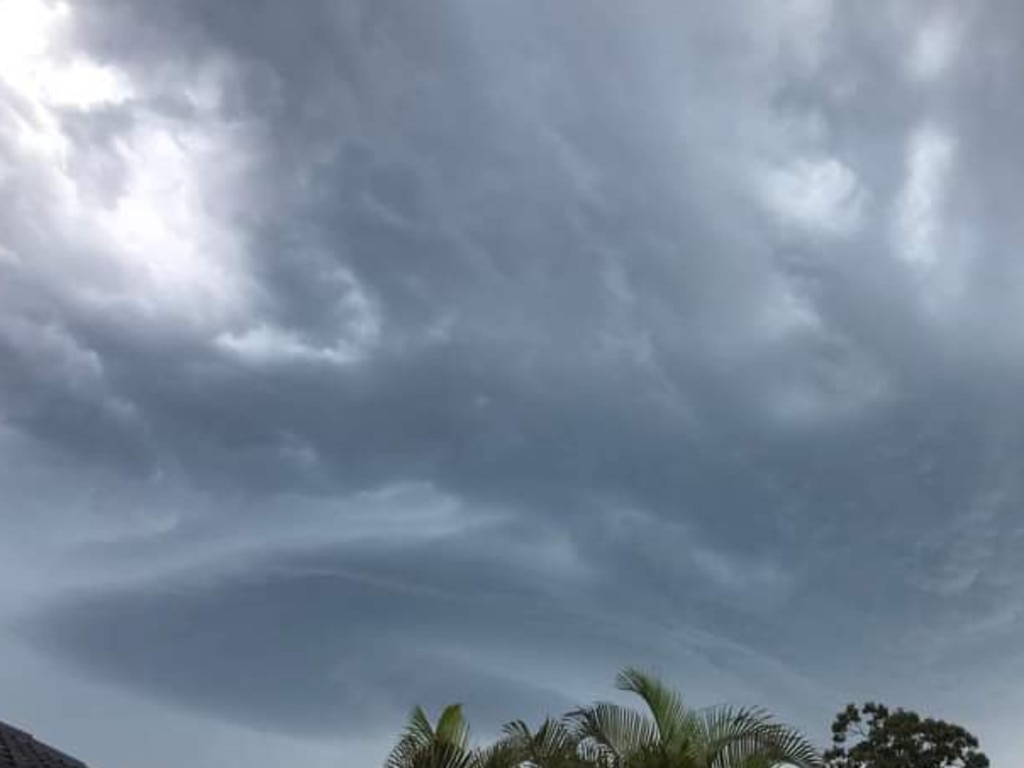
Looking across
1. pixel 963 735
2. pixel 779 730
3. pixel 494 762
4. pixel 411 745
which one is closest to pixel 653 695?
pixel 779 730

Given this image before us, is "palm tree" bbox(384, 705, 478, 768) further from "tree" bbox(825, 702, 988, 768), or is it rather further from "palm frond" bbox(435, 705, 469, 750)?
"tree" bbox(825, 702, 988, 768)

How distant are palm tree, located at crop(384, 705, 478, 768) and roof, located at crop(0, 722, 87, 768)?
15.4ft

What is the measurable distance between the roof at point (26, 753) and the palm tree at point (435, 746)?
15.4ft

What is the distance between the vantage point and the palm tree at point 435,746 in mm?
14452

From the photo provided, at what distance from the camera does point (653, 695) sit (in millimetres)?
16469

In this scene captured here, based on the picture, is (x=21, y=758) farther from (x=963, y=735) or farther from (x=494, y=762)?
(x=963, y=735)

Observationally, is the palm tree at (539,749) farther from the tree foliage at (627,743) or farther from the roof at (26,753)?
the roof at (26,753)

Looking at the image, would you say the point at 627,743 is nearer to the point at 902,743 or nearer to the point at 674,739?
the point at 674,739

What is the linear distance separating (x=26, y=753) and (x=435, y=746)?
18.6 feet

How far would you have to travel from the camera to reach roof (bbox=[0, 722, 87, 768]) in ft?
37.9

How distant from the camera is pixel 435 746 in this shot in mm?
14492

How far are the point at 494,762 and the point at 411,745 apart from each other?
4.41 ft

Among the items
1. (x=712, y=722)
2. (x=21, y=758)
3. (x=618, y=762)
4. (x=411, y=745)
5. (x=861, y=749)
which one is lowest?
(x=21, y=758)

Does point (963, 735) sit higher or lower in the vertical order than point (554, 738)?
higher
